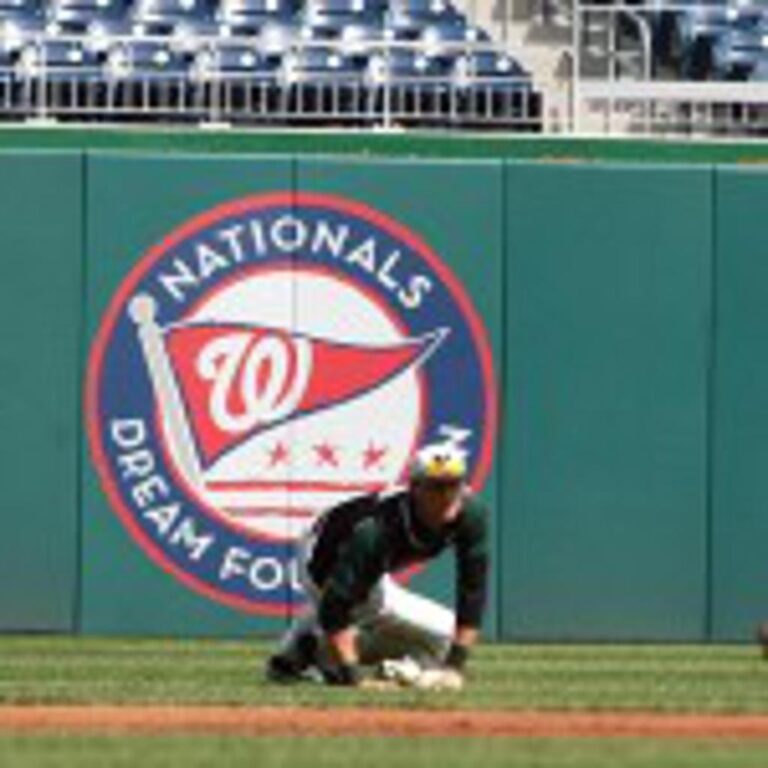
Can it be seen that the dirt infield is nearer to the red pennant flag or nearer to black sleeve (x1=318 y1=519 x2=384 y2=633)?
black sleeve (x1=318 y1=519 x2=384 y2=633)

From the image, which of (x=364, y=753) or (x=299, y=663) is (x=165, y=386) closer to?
(x=299, y=663)

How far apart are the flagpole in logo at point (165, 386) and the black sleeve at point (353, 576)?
4.75 metres

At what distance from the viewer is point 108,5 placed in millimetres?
24859

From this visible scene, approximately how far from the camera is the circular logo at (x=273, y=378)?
1931cm

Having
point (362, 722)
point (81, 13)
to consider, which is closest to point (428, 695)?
point (362, 722)

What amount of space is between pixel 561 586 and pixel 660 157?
2710 millimetres

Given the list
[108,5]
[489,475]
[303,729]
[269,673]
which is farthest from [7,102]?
[303,729]

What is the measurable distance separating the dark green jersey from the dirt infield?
96 cm

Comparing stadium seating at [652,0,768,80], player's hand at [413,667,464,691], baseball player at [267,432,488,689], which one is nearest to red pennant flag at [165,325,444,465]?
baseball player at [267,432,488,689]

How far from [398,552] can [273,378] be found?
4950 millimetres

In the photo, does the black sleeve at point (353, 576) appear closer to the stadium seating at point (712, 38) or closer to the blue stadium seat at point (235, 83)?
the blue stadium seat at point (235, 83)

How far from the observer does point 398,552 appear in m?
14.6

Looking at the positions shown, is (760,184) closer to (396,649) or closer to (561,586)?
(561,586)

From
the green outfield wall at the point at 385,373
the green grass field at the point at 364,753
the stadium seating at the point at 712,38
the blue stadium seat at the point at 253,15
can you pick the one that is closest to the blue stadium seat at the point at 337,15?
the blue stadium seat at the point at 253,15
